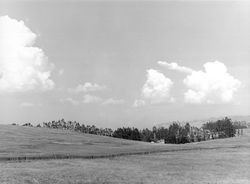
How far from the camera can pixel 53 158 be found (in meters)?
58.8

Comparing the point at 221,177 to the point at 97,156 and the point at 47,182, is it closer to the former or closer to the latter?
the point at 47,182

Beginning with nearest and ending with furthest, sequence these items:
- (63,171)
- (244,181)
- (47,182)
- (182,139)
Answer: (47,182), (244,181), (63,171), (182,139)

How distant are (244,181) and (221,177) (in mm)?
3799

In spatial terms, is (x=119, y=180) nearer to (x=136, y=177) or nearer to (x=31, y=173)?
(x=136, y=177)

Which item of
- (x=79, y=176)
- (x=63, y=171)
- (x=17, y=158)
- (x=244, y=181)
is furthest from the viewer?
(x=17, y=158)

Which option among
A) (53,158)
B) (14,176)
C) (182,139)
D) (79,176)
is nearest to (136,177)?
(79,176)

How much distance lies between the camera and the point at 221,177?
37.8 m

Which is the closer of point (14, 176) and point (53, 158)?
point (14, 176)

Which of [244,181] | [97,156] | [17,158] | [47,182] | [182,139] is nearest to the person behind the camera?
[47,182]

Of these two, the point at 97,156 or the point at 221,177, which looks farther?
the point at 97,156

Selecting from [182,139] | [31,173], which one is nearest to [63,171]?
[31,173]

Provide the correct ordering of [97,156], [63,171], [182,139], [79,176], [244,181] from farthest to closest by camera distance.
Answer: [182,139]
[97,156]
[63,171]
[79,176]
[244,181]

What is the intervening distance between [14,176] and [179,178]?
16387 mm

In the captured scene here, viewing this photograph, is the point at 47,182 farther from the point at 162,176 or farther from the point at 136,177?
the point at 162,176
